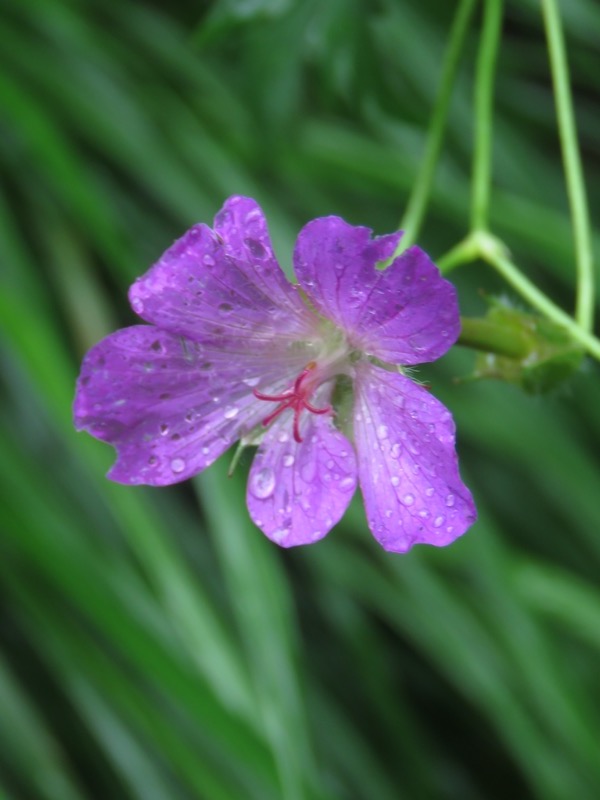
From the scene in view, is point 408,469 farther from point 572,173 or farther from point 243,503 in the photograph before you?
point 243,503

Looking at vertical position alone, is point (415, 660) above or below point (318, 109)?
below

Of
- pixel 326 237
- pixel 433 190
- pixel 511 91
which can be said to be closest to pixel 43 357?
pixel 433 190

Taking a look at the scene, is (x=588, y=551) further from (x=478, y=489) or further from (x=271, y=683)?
(x=271, y=683)

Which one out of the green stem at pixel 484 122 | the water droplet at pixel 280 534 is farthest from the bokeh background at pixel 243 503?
the water droplet at pixel 280 534

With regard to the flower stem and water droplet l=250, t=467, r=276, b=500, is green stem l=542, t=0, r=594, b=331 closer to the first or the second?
the flower stem

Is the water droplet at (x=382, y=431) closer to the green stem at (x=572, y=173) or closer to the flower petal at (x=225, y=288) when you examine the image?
the flower petal at (x=225, y=288)

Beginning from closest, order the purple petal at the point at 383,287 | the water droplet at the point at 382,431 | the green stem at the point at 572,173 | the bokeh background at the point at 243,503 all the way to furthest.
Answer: the purple petal at the point at 383,287 < the water droplet at the point at 382,431 < the green stem at the point at 572,173 < the bokeh background at the point at 243,503
